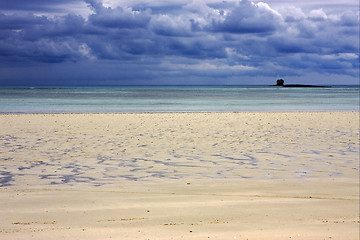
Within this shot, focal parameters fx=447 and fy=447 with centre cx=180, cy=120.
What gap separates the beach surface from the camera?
602cm

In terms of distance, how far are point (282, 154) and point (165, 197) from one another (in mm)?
5575

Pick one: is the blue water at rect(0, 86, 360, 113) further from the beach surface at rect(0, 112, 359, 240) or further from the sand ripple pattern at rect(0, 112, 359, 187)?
the beach surface at rect(0, 112, 359, 240)

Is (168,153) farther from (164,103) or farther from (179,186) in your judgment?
(164,103)

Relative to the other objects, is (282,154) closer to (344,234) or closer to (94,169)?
(94,169)

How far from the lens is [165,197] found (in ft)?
25.2

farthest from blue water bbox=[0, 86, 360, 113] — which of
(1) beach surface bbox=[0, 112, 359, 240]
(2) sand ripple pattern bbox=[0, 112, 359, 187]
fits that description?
(1) beach surface bbox=[0, 112, 359, 240]

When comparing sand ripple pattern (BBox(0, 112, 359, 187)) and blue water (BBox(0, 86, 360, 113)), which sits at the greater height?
blue water (BBox(0, 86, 360, 113))

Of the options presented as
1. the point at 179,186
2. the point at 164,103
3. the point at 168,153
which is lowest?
the point at 179,186

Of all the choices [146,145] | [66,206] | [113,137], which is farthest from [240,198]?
[113,137]

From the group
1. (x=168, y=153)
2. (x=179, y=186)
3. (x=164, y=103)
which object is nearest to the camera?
(x=179, y=186)

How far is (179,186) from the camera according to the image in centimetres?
859

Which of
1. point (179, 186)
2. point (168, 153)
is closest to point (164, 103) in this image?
point (168, 153)

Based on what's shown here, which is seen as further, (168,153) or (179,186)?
(168,153)

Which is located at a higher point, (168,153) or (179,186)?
(168,153)
